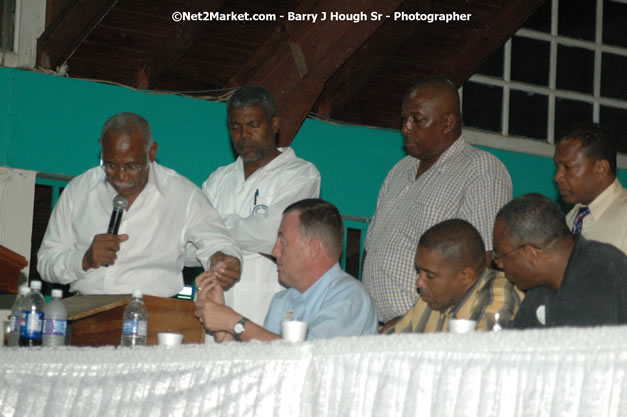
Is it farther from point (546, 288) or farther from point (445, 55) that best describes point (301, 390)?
point (445, 55)

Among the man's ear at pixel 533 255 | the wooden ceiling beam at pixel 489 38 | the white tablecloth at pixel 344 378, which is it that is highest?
the wooden ceiling beam at pixel 489 38

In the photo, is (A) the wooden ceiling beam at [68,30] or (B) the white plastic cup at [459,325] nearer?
(B) the white plastic cup at [459,325]

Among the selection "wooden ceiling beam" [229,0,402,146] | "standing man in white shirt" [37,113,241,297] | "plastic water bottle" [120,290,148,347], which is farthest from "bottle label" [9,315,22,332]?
"wooden ceiling beam" [229,0,402,146]

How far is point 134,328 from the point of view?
3025 millimetres

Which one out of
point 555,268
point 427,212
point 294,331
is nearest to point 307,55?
point 427,212

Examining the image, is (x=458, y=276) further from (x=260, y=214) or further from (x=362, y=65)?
(x=362, y=65)

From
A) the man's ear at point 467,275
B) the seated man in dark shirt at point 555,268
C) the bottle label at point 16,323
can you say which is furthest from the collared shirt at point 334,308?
the bottle label at point 16,323

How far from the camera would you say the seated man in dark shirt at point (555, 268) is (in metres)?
2.69

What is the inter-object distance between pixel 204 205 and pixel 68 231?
0.57 m

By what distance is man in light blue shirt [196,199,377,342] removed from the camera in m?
3.17

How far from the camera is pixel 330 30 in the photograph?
20.0 feet

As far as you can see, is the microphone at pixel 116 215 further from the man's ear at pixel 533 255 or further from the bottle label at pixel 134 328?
the man's ear at pixel 533 255

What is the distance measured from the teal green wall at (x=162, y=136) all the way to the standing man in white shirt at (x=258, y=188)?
1.72 meters

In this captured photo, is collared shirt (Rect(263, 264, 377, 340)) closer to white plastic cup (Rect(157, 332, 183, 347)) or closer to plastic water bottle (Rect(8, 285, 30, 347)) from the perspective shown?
white plastic cup (Rect(157, 332, 183, 347))
